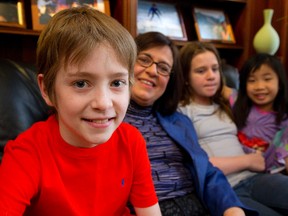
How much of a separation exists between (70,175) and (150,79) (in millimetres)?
551

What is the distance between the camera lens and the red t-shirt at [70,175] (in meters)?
0.81

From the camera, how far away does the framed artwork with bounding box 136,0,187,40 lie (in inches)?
93.1

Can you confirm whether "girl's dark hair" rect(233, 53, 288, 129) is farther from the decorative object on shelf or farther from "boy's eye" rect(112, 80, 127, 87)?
"boy's eye" rect(112, 80, 127, 87)

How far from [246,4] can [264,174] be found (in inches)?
64.1

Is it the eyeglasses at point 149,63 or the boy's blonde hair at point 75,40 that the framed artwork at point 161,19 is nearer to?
the eyeglasses at point 149,63

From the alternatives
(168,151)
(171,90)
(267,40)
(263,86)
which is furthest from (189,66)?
(267,40)

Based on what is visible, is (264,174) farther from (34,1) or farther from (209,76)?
(34,1)

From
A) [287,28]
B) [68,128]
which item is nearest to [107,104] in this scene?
[68,128]

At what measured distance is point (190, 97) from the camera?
175 centimetres

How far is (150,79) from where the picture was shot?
1.29 m

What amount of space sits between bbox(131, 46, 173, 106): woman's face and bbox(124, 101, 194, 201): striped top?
0.06 m

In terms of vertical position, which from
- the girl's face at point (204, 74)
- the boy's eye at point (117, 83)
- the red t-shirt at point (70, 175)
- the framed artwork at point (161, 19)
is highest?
the framed artwork at point (161, 19)

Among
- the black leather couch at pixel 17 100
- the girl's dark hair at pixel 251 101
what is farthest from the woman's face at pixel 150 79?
the girl's dark hair at pixel 251 101

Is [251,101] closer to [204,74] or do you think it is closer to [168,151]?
[204,74]
